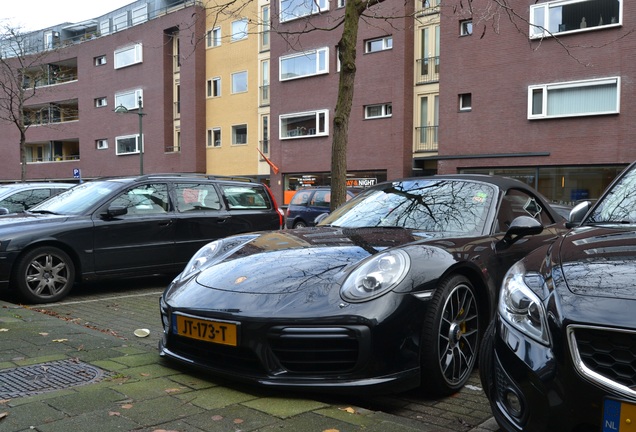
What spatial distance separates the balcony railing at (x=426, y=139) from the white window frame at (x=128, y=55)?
65.8 feet

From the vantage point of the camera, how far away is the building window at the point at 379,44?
25.4 meters

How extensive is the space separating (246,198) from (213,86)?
26375 millimetres

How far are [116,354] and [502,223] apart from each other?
2.98 meters

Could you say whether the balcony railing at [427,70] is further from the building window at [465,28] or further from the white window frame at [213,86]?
the white window frame at [213,86]

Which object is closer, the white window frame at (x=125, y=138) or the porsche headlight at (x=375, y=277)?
the porsche headlight at (x=375, y=277)

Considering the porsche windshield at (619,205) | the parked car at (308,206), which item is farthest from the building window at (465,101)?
the porsche windshield at (619,205)

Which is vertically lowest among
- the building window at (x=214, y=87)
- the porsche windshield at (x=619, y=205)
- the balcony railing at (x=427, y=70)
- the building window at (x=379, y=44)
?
the porsche windshield at (x=619, y=205)

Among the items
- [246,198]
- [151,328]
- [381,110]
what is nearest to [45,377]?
[151,328]

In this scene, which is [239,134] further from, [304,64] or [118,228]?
[118,228]

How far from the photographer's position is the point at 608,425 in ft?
6.62

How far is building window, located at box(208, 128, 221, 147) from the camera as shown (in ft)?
112

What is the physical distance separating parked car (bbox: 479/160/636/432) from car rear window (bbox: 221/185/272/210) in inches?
258

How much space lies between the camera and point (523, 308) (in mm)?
2518

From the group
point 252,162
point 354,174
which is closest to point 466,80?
point 354,174
